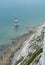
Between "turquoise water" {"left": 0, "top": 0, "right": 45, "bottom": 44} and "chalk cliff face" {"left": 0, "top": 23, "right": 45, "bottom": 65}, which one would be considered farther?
"turquoise water" {"left": 0, "top": 0, "right": 45, "bottom": 44}

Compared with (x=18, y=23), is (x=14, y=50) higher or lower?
higher

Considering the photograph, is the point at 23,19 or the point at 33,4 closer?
the point at 23,19

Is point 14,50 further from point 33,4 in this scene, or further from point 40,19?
point 33,4

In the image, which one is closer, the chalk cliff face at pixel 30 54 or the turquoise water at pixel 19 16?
the chalk cliff face at pixel 30 54

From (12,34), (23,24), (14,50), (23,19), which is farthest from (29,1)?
(14,50)

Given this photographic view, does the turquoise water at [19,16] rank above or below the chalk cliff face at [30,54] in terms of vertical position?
below

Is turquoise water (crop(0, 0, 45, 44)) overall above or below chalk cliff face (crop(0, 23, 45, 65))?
below

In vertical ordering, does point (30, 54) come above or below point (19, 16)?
above

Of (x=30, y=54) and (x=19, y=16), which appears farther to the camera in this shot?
(x=19, y=16)
